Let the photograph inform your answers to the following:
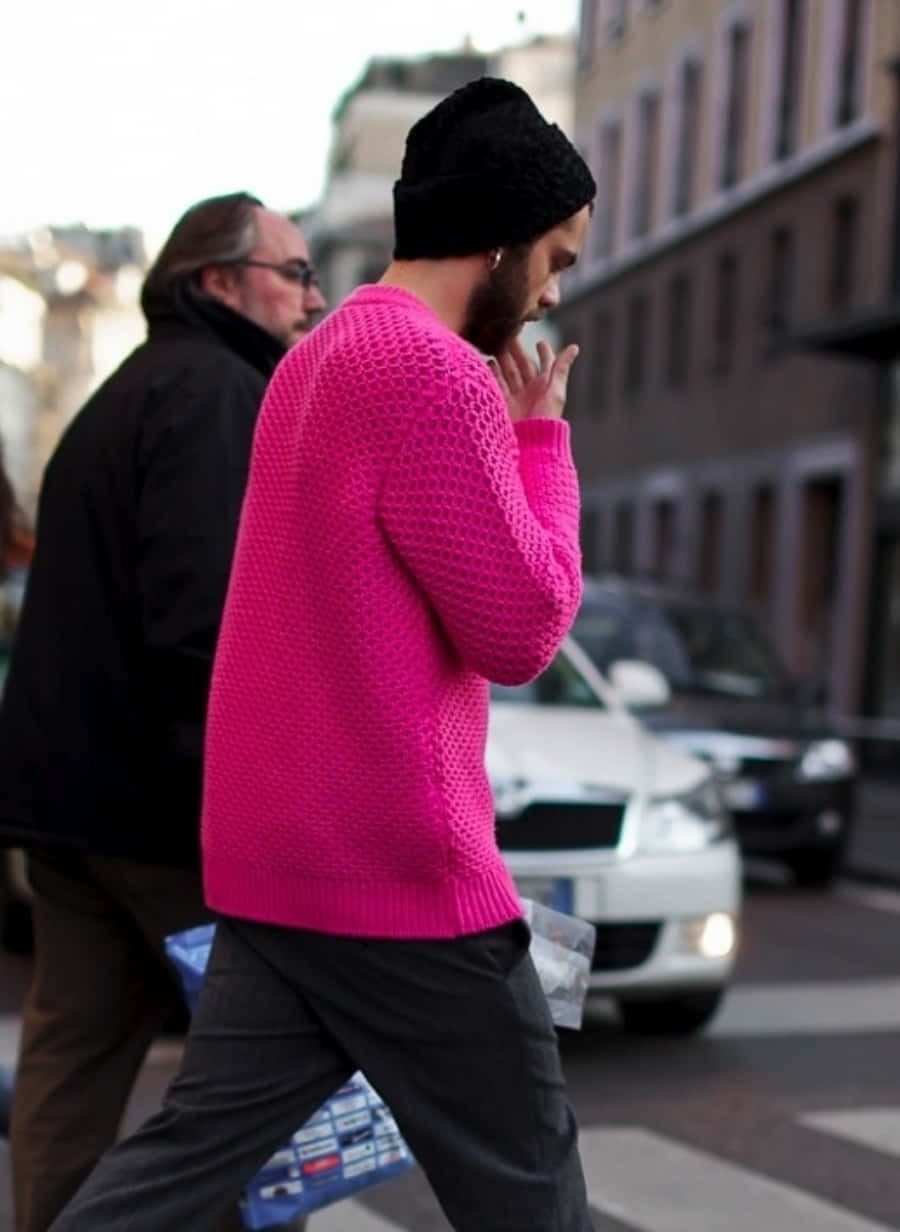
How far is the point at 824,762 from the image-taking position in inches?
531

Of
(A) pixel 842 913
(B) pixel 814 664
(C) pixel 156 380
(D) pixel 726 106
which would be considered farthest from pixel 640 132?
(C) pixel 156 380

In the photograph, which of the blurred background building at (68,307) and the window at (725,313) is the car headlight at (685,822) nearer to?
the window at (725,313)

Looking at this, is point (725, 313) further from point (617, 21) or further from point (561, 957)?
point (561, 957)

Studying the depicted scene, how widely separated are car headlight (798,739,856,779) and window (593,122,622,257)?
26.8 meters

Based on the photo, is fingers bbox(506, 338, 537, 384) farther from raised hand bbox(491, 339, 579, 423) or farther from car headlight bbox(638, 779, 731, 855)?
car headlight bbox(638, 779, 731, 855)

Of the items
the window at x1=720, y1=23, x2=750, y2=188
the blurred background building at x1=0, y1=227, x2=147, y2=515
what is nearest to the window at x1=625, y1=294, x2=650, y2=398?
the window at x1=720, y1=23, x2=750, y2=188

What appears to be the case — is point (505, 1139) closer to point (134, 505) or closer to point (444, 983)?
point (444, 983)

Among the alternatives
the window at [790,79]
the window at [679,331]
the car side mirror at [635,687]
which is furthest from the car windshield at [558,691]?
the window at [679,331]

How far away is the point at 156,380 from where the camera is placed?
373 centimetres

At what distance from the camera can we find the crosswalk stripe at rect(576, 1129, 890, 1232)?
511 centimetres

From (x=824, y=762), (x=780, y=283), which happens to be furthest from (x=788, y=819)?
(x=780, y=283)

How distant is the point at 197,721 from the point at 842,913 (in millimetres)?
9007

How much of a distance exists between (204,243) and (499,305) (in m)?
1.32

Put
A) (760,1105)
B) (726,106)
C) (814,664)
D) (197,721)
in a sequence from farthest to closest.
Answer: (726,106) → (814,664) → (760,1105) → (197,721)
